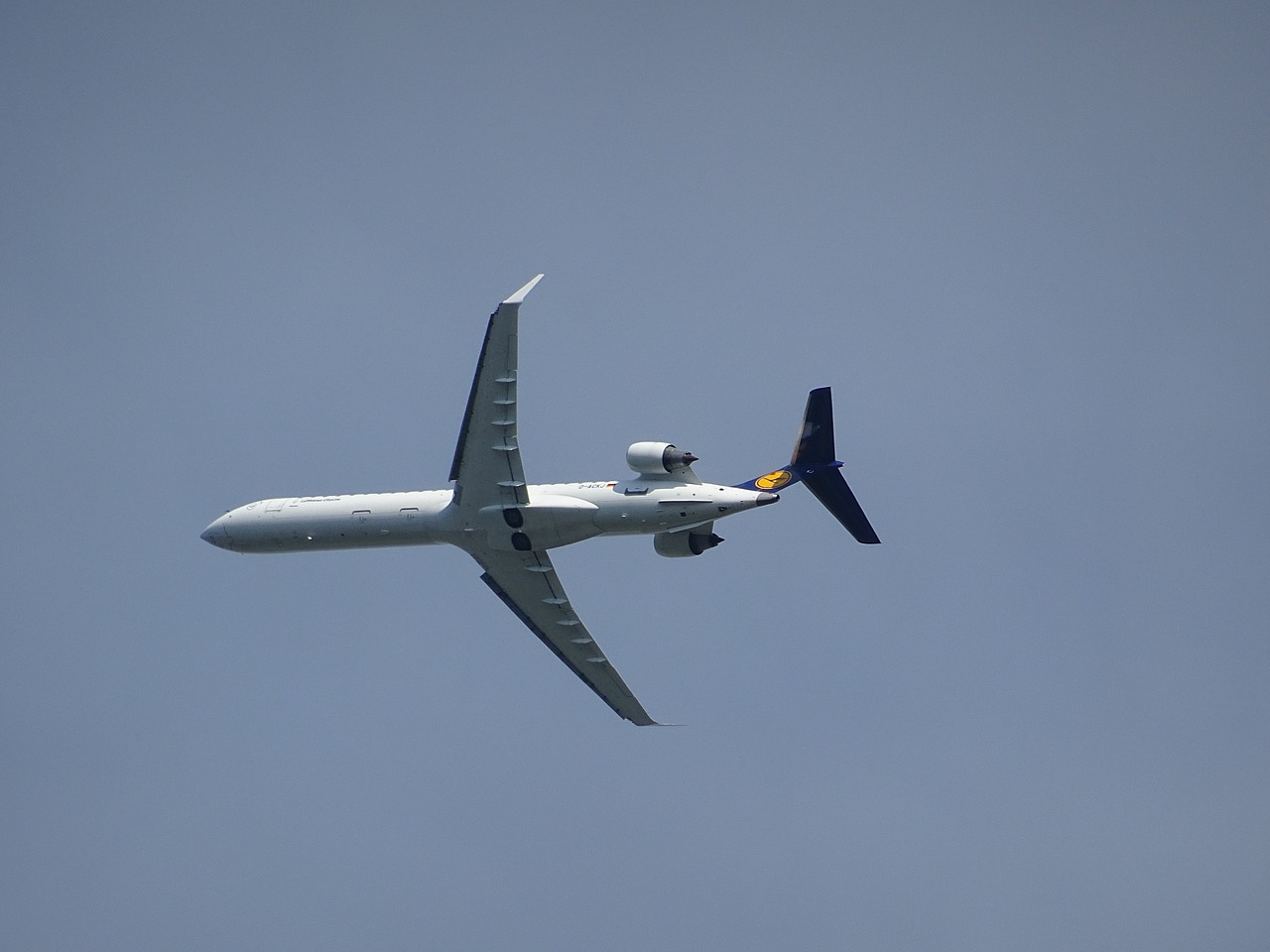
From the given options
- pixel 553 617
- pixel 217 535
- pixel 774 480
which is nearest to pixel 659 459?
pixel 774 480

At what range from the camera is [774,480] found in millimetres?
44906

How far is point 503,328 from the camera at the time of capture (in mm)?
41344

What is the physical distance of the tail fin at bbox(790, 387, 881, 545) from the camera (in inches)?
1770

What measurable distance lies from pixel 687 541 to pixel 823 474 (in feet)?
17.2

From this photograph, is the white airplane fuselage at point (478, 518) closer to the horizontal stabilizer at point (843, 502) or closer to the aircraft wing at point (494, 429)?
the aircraft wing at point (494, 429)

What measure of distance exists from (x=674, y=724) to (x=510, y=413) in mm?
13773

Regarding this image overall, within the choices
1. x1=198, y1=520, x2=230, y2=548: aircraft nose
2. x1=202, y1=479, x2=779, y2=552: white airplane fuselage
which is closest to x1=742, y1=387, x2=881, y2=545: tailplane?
x1=202, y1=479, x2=779, y2=552: white airplane fuselage

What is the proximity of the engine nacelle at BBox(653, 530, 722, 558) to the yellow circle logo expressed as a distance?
9.75ft

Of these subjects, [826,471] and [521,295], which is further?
[826,471]

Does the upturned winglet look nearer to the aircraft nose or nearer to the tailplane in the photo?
the tailplane

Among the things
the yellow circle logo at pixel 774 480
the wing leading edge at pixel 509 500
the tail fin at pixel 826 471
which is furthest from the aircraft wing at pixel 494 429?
the tail fin at pixel 826 471

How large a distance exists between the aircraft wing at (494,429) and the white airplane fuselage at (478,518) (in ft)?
2.00

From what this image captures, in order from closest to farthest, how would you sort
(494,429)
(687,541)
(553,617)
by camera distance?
(494,429)
(687,541)
(553,617)

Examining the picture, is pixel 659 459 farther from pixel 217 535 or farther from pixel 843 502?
pixel 217 535
